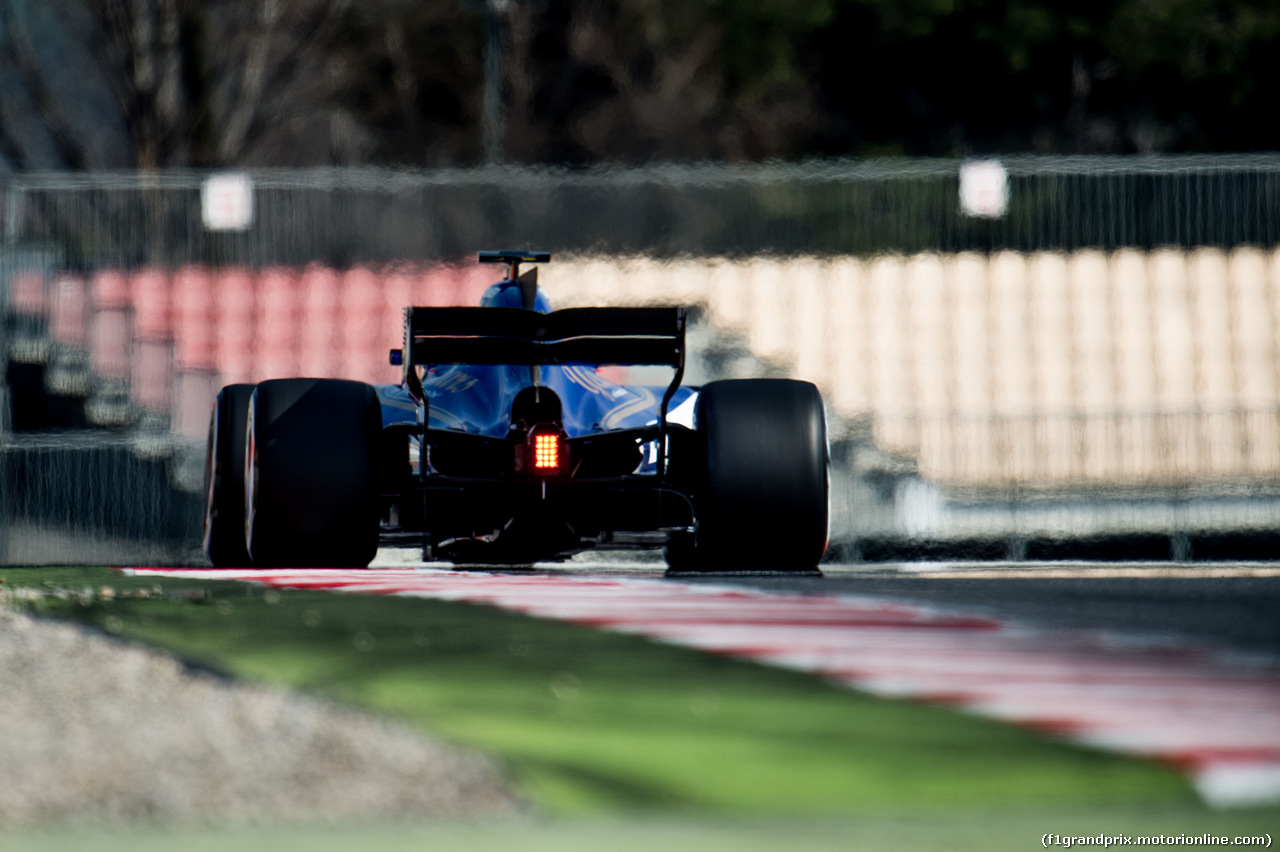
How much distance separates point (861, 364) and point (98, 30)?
13.7m

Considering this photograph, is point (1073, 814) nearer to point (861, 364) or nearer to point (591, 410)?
point (591, 410)

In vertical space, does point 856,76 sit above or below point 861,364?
above

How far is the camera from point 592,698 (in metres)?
3.77

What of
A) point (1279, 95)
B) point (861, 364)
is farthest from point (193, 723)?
point (1279, 95)

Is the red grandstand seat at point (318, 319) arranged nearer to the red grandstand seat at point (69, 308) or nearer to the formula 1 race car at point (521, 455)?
the red grandstand seat at point (69, 308)

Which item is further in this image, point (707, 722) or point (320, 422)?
point (320, 422)

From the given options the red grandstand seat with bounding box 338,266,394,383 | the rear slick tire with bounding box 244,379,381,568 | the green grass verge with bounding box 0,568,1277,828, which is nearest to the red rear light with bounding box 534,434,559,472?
the rear slick tire with bounding box 244,379,381,568

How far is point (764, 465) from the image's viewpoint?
706 centimetres

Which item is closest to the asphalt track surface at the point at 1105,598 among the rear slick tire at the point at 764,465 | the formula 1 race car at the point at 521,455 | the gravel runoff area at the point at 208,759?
the rear slick tire at the point at 764,465

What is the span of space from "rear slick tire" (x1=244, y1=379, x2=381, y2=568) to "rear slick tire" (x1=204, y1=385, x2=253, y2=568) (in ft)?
1.96

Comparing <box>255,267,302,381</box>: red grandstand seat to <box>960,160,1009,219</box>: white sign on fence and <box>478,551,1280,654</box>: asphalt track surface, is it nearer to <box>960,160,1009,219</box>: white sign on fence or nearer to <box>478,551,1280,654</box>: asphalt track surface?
<box>478,551,1280,654</box>: asphalt track surface

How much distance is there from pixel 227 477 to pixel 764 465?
6.80ft

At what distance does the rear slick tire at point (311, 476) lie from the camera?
6641mm

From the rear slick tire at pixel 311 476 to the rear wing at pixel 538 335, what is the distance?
0.33 m
